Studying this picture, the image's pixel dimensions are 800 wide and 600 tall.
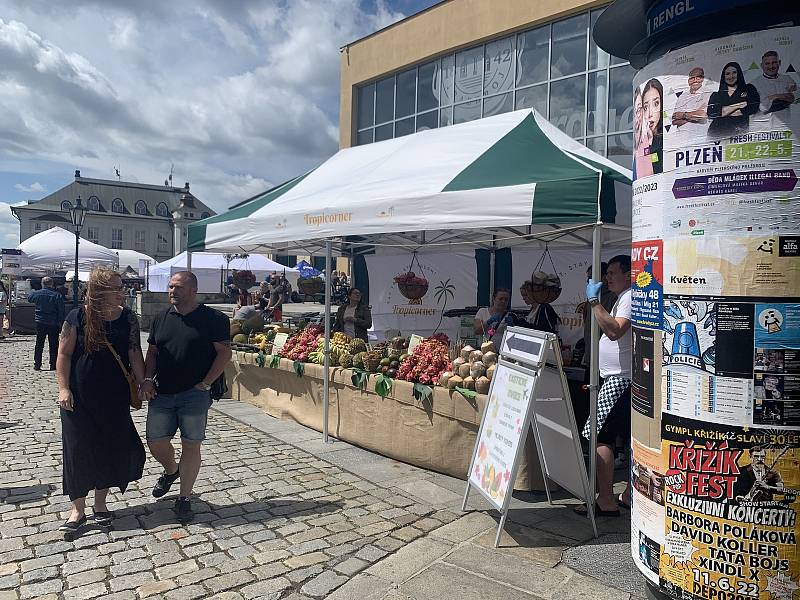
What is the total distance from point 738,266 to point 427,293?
23.3 feet

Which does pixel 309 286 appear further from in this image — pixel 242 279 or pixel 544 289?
pixel 544 289

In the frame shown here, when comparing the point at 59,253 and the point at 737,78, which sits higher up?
the point at 59,253

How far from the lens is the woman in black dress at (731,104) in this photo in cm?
275

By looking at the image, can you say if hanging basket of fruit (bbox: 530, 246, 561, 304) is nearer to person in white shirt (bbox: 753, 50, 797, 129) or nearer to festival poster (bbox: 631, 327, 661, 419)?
festival poster (bbox: 631, 327, 661, 419)

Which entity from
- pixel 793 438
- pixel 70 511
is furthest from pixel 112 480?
pixel 793 438

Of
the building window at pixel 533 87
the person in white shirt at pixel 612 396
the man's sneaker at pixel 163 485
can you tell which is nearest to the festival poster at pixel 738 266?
the person in white shirt at pixel 612 396

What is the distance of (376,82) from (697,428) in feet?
83.3

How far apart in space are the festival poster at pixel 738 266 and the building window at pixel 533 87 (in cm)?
1451

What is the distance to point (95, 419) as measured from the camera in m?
4.29

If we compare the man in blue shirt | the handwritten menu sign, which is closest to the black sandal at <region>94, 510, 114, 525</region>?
the handwritten menu sign

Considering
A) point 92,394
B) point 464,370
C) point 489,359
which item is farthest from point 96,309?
point 489,359

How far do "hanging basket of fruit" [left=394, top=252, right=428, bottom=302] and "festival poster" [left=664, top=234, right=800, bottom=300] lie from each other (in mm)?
6753

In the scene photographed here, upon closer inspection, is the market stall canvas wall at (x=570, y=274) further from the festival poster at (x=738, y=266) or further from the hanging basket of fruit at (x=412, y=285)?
the festival poster at (x=738, y=266)

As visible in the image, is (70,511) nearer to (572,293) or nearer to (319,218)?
(319,218)
